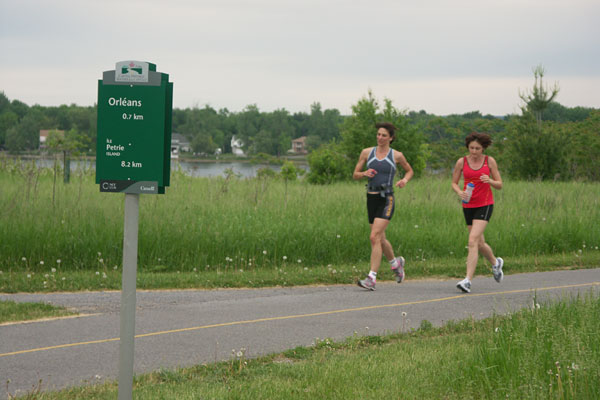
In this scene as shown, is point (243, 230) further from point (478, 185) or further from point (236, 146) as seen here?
point (236, 146)

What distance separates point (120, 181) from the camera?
4441 mm

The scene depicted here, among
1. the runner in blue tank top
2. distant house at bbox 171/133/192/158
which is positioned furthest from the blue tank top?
distant house at bbox 171/133/192/158

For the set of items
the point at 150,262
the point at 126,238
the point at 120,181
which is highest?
the point at 120,181

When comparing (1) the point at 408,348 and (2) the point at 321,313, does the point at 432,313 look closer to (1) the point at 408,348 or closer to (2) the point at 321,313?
(2) the point at 321,313

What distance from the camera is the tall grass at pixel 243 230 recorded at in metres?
12.1

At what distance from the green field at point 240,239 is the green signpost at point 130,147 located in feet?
20.0

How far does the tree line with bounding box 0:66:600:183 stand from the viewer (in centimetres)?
3181

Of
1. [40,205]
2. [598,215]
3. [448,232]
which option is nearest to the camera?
[40,205]

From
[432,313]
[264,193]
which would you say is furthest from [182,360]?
[264,193]

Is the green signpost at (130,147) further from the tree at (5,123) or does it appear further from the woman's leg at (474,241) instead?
the tree at (5,123)

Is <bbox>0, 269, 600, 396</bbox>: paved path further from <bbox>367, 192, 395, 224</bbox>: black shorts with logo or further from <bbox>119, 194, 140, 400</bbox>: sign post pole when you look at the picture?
<bbox>119, 194, 140, 400</bbox>: sign post pole

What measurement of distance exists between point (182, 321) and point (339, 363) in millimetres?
2626

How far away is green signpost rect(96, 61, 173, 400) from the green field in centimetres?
611

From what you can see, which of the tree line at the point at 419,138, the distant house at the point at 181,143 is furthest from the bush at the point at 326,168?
the distant house at the point at 181,143
